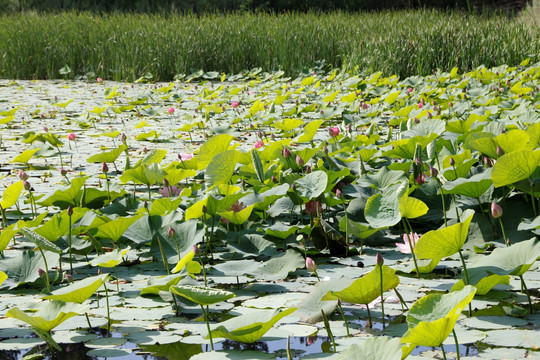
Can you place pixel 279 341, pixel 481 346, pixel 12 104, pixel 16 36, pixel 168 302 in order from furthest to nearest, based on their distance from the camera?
pixel 16 36
pixel 12 104
pixel 168 302
pixel 279 341
pixel 481 346

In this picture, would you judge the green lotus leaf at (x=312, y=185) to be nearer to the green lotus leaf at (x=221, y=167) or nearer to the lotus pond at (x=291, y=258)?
the lotus pond at (x=291, y=258)

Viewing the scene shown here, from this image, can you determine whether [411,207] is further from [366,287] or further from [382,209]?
[366,287]

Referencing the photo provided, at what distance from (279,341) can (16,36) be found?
887cm

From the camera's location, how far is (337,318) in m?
1.50

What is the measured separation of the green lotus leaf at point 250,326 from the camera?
118 cm

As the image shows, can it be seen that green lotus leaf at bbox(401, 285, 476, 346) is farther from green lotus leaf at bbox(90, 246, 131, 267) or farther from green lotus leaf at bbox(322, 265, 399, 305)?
green lotus leaf at bbox(90, 246, 131, 267)

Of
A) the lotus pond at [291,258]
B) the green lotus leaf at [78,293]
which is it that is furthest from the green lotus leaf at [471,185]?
the green lotus leaf at [78,293]

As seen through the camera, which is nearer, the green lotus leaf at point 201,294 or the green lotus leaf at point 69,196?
the green lotus leaf at point 201,294

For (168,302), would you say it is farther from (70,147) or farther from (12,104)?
(12,104)

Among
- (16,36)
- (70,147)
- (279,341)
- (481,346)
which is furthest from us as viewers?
(16,36)

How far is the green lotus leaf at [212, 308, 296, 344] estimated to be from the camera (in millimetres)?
1180

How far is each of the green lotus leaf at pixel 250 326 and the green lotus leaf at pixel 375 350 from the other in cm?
18

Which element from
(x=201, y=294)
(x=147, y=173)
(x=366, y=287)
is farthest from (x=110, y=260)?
(x=147, y=173)

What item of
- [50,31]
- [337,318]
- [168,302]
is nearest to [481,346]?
[337,318]
